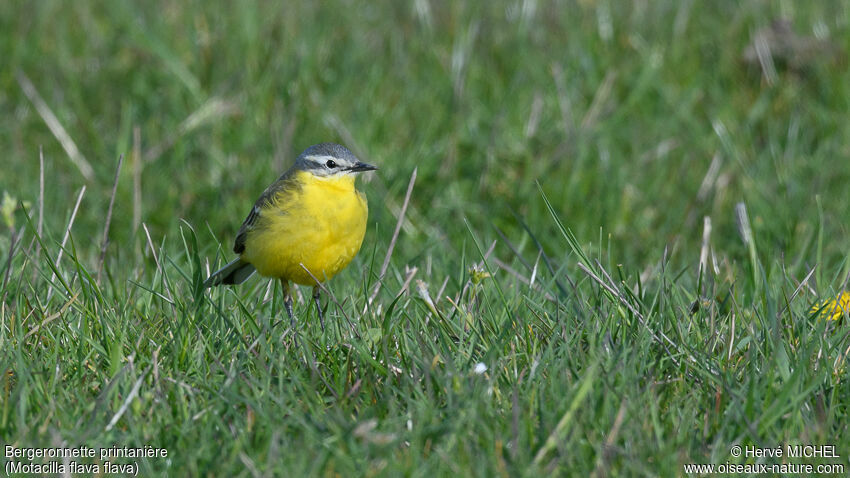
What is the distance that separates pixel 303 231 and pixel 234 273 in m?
0.49

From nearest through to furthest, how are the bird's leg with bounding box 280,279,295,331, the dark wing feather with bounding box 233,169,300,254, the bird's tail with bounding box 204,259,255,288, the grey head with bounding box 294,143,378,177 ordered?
the bird's leg with bounding box 280,279,295,331 < the bird's tail with bounding box 204,259,255,288 < the dark wing feather with bounding box 233,169,300,254 < the grey head with bounding box 294,143,378,177

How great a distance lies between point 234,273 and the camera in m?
4.91

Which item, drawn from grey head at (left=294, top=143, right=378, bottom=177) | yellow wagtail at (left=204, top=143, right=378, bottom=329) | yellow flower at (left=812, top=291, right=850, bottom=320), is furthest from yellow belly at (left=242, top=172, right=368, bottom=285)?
yellow flower at (left=812, top=291, right=850, bottom=320)

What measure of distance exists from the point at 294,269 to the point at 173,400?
142 cm

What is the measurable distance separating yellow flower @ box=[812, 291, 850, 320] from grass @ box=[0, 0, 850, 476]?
0.06 meters

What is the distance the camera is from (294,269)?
15.4 feet

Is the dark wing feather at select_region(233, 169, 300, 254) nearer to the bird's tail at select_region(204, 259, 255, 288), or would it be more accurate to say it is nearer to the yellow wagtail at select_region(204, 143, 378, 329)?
the yellow wagtail at select_region(204, 143, 378, 329)

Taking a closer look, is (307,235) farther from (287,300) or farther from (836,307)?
(836,307)

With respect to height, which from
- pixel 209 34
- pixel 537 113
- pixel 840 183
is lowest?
pixel 840 183

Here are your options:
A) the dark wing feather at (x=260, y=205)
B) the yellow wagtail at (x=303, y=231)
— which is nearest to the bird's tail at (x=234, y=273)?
Answer: the yellow wagtail at (x=303, y=231)

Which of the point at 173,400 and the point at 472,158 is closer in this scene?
the point at 173,400

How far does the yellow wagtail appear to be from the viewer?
4.65 m

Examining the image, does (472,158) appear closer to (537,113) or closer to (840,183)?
(537,113)

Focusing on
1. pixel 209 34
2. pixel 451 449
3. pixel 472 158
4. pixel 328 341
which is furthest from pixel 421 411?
pixel 209 34
